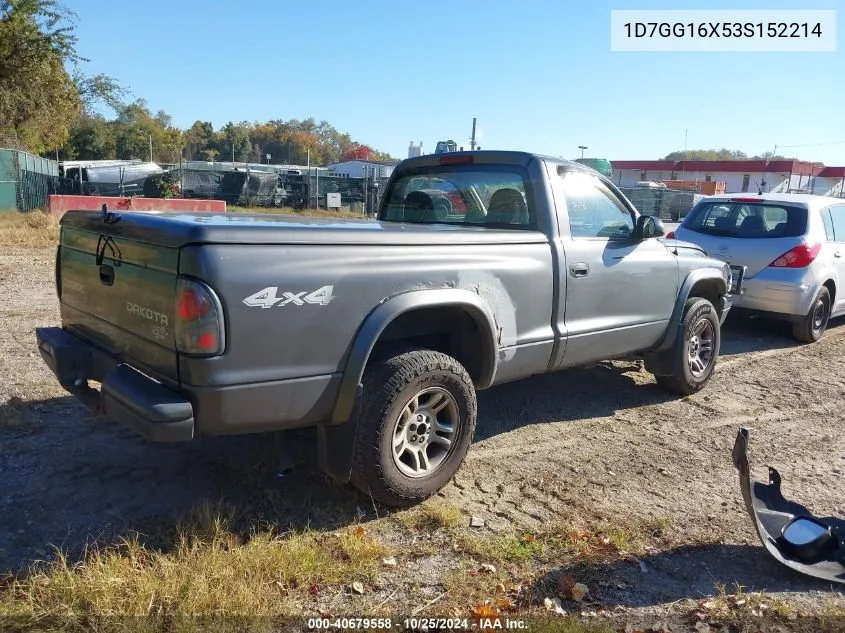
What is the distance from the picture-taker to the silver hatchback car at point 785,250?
771 centimetres

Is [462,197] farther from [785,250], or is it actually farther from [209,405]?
[785,250]

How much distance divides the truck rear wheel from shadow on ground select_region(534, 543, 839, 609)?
886 mm

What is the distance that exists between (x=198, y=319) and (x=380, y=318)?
2.86 ft

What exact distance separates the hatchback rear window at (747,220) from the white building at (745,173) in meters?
48.4

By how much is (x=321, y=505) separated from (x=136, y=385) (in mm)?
1204

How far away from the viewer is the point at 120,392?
9.88 ft

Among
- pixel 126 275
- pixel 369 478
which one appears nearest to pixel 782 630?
pixel 369 478

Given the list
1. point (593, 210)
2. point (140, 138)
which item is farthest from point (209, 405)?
point (140, 138)

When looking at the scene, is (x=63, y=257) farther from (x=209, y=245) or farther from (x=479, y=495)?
(x=479, y=495)

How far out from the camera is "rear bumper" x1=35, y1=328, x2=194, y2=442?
283 cm

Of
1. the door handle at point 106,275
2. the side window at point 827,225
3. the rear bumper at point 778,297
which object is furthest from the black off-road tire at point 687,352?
the door handle at point 106,275

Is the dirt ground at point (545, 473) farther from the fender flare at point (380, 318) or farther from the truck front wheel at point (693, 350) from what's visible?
the fender flare at point (380, 318)

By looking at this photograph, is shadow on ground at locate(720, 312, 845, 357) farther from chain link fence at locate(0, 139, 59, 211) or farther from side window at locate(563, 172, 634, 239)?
chain link fence at locate(0, 139, 59, 211)

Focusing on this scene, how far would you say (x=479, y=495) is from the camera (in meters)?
3.91
